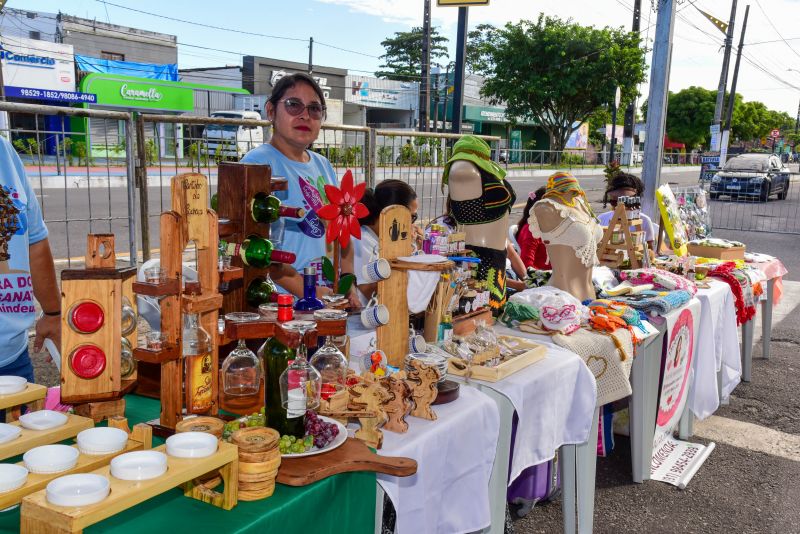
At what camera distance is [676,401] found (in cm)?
365

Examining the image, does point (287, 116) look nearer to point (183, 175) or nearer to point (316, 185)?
point (316, 185)

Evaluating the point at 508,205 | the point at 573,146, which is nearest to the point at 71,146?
the point at 508,205

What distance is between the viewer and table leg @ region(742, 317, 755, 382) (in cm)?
480

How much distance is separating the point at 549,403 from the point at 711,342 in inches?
81.6

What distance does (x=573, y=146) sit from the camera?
48.4 m

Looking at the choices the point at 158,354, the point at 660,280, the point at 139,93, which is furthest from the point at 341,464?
the point at 139,93

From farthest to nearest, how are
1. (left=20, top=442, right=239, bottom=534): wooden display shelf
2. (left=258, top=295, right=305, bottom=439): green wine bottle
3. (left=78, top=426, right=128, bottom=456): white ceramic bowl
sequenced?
(left=258, top=295, right=305, bottom=439): green wine bottle, (left=78, top=426, right=128, bottom=456): white ceramic bowl, (left=20, top=442, right=239, bottom=534): wooden display shelf

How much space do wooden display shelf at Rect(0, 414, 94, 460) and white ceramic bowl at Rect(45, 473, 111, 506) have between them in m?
0.26

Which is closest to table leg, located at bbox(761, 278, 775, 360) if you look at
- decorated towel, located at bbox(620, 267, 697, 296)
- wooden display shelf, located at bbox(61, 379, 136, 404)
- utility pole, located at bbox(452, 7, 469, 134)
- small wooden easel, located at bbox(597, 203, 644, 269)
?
small wooden easel, located at bbox(597, 203, 644, 269)

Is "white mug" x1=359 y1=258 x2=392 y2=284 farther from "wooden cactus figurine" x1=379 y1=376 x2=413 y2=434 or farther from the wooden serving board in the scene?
the wooden serving board

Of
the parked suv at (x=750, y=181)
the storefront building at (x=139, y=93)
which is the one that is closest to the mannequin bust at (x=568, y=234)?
the parked suv at (x=750, y=181)

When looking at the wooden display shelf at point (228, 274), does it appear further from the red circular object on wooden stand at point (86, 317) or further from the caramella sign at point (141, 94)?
the caramella sign at point (141, 94)

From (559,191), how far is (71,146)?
11.7 feet

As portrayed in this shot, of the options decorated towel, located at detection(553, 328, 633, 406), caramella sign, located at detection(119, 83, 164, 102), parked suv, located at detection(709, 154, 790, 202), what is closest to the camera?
decorated towel, located at detection(553, 328, 633, 406)
